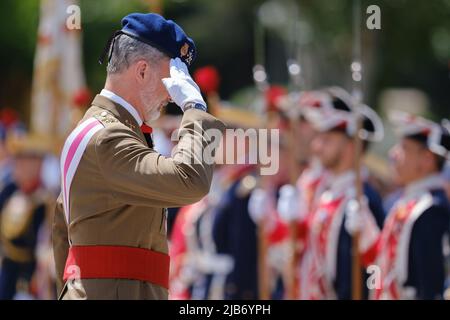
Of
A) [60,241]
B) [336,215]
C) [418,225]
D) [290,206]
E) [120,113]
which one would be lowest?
[60,241]

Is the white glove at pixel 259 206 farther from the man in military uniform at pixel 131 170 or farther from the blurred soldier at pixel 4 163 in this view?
the man in military uniform at pixel 131 170

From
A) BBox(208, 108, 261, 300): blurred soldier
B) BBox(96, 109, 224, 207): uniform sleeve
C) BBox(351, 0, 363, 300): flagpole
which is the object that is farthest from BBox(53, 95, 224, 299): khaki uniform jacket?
BBox(208, 108, 261, 300): blurred soldier

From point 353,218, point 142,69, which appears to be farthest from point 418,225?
point 142,69

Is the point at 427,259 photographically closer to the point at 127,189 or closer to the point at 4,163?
the point at 127,189

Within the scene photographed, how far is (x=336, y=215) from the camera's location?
7621 mm

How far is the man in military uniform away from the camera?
3.81 meters

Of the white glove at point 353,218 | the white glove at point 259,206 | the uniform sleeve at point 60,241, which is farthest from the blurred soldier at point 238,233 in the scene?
the uniform sleeve at point 60,241

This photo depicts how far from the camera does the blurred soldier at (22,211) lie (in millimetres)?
9828

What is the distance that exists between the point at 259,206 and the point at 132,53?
464 cm

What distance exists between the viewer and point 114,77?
4.09 m

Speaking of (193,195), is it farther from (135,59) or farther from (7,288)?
(7,288)

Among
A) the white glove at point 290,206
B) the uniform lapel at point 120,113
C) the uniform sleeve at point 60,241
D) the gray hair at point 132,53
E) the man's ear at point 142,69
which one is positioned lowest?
the uniform sleeve at point 60,241

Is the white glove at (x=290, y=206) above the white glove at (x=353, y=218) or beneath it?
above

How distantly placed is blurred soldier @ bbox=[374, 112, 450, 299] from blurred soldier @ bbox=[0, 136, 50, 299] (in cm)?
345
